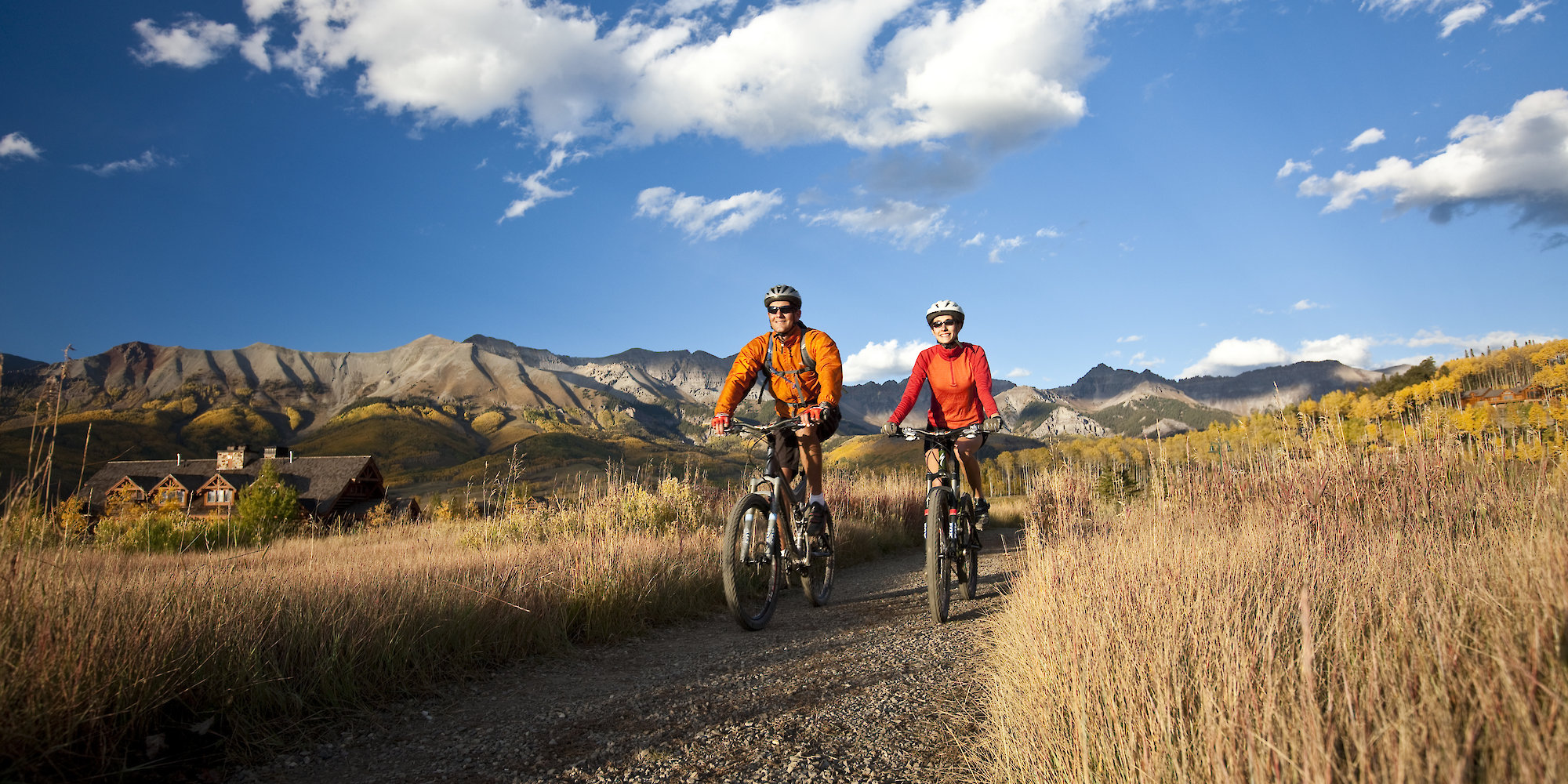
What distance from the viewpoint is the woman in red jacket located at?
5.96 m

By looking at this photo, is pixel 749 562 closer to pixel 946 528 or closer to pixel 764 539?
pixel 764 539

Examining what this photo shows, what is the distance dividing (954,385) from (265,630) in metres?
5.04

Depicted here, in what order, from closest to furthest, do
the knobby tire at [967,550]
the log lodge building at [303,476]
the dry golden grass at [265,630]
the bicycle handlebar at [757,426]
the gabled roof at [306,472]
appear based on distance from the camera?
the dry golden grass at [265,630], the bicycle handlebar at [757,426], the knobby tire at [967,550], the log lodge building at [303,476], the gabled roof at [306,472]

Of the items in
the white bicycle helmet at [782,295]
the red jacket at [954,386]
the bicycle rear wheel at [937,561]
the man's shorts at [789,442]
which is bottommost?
the bicycle rear wheel at [937,561]

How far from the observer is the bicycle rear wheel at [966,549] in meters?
5.66

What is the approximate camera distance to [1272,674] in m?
1.85

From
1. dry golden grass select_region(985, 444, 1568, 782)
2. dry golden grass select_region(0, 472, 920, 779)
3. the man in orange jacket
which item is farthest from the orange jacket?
dry golden grass select_region(985, 444, 1568, 782)

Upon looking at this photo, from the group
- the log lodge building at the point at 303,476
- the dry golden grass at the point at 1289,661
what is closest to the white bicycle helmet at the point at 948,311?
the dry golden grass at the point at 1289,661

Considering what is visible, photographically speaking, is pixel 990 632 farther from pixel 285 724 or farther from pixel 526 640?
pixel 285 724

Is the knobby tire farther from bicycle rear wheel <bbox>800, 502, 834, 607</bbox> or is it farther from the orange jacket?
the orange jacket

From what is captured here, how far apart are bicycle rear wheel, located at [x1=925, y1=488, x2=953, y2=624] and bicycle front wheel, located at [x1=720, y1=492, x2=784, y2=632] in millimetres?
1209

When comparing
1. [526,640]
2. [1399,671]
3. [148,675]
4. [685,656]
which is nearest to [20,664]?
[148,675]

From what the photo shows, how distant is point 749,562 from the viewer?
5195 mm

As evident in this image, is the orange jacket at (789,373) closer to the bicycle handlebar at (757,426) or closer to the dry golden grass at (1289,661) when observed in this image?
the bicycle handlebar at (757,426)
